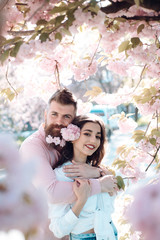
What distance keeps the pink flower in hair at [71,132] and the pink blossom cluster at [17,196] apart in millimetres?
1516

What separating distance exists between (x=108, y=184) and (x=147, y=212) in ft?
4.73

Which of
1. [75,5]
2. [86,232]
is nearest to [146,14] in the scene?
[75,5]

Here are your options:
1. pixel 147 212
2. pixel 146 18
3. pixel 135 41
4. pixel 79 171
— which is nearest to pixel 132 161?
pixel 79 171

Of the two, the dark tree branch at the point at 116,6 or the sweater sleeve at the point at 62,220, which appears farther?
the sweater sleeve at the point at 62,220

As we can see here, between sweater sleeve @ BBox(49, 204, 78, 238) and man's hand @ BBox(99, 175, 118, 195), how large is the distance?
0.91 ft

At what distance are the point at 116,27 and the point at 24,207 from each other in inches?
47.8

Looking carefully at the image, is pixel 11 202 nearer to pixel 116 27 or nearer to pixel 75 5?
pixel 75 5

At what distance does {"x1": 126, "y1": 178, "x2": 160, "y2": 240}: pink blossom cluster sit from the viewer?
1.54ft

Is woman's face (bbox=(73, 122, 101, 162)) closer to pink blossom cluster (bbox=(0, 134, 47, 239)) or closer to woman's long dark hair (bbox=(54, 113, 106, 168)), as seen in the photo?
woman's long dark hair (bbox=(54, 113, 106, 168))

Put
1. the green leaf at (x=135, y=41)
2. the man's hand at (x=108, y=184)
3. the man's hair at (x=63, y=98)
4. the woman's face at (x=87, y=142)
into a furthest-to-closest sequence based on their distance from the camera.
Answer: the man's hair at (x=63, y=98)
the woman's face at (x=87, y=142)
the man's hand at (x=108, y=184)
the green leaf at (x=135, y=41)

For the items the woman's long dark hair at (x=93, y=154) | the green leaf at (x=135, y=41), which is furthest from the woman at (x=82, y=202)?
the green leaf at (x=135, y=41)

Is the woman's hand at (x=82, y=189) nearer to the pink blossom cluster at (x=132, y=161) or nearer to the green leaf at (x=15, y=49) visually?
the pink blossom cluster at (x=132, y=161)

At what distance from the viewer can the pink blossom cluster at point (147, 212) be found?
0.47 metres

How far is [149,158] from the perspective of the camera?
221cm
